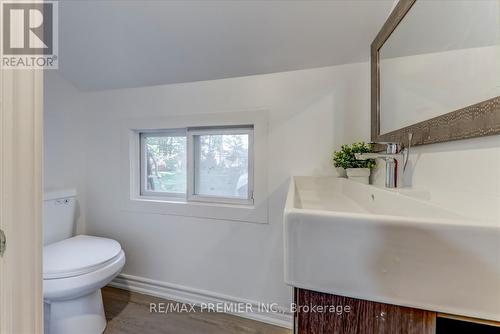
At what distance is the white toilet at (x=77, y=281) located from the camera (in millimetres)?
1198

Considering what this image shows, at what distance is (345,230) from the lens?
435 mm

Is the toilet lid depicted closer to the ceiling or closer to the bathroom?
the bathroom

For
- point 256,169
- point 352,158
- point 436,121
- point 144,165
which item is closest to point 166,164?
point 144,165

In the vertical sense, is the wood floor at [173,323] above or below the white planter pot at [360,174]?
below

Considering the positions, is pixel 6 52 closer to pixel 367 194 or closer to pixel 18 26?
pixel 18 26

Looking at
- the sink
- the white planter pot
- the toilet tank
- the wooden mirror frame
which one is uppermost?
the wooden mirror frame

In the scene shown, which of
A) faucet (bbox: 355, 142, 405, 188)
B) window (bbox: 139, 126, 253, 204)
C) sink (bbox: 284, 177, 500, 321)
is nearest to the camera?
sink (bbox: 284, 177, 500, 321)

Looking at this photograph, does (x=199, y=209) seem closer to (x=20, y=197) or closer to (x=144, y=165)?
(x=144, y=165)

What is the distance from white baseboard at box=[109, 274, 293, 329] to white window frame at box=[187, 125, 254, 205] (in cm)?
65

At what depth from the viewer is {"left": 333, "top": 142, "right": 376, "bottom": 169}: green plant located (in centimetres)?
124

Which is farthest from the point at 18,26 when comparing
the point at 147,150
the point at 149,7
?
A: the point at 147,150

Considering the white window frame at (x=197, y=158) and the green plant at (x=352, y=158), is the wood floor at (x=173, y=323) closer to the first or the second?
the white window frame at (x=197, y=158)

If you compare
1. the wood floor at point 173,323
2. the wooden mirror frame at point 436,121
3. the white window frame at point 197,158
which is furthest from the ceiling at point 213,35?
the wood floor at point 173,323

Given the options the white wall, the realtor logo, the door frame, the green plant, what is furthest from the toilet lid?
the green plant
